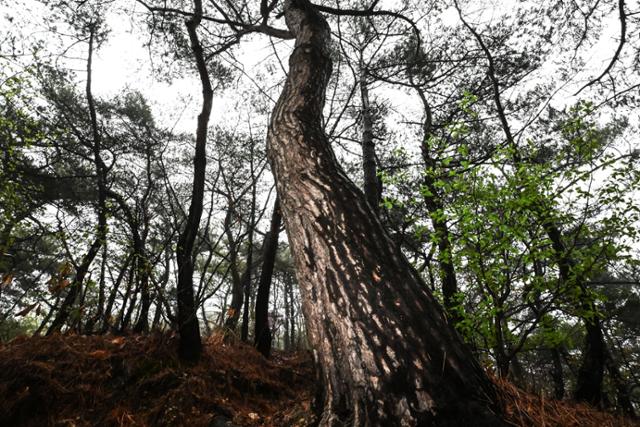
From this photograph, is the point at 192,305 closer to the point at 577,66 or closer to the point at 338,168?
the point at 338,168

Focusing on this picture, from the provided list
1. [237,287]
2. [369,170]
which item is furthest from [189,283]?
[237,287]

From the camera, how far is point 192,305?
282cm

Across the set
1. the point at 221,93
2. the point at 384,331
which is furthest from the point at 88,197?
the point at 384,331

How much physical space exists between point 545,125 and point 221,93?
7.69 m

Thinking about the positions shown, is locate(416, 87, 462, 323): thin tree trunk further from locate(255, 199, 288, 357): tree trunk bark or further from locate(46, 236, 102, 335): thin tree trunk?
locate(46, 236, 102, 335): thin tree trunk

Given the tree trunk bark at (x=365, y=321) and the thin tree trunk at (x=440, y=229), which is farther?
the thin tree trunk at (x=440, y=229)

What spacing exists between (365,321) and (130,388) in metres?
2.38

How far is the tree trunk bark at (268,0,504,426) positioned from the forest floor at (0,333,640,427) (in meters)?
0.66

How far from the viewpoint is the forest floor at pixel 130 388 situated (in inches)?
80.9

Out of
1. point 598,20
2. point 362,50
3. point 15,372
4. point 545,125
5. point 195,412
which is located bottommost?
point 195,412

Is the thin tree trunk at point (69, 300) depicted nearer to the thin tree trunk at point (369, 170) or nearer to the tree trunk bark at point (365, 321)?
the tree trunk bark at point (365, 321)

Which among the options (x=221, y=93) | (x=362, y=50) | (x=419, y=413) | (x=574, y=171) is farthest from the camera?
(x=362, y=50)

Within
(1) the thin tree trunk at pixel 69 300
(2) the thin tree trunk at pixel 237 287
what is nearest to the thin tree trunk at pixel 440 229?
(2) the thin tree trunk at pixel 237 287

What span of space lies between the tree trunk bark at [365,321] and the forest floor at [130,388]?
2.15 ft
